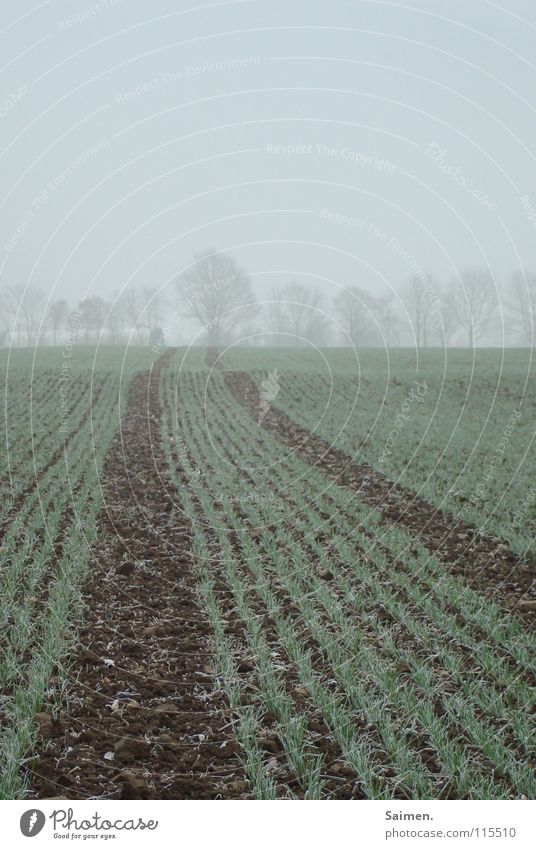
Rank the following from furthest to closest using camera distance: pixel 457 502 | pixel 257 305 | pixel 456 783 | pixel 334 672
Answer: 1. pixel 257 305
2. pixel 457 502
3. pixel 334 672
4. pixel 456 783

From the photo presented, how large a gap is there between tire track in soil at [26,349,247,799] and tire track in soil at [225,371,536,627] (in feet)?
11.0

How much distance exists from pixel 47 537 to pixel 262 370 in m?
24.6

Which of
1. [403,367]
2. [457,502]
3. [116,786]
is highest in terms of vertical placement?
[403,367]

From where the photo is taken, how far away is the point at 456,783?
14.6 ft

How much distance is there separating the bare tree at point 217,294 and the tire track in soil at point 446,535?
142 inches

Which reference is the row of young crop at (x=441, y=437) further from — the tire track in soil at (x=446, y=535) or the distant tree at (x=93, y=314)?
the distant tree at (x=93, y=314)

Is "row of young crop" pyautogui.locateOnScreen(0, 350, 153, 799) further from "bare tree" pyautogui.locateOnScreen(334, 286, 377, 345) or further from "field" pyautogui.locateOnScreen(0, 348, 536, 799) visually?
"bare tree" pyautogui.locateOnScreen(334, 286, 377, 345)

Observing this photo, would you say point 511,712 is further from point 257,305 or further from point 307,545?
point 257,305

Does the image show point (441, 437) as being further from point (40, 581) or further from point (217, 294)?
point (40, 581)

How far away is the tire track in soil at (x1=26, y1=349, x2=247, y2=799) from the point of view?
4.52 meters

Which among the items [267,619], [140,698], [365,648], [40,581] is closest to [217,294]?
[40,581]
